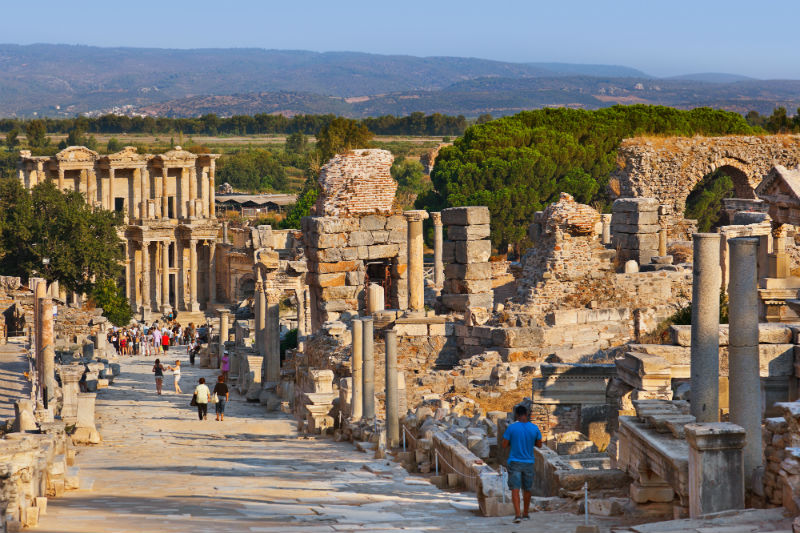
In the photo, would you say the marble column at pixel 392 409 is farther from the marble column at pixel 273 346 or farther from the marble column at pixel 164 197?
the marble column at pixel 164 197

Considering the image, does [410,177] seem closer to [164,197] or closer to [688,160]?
[164,197]

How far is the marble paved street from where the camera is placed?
9.95 meters

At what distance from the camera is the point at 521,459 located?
34.5 ft

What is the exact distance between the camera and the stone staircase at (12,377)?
2667cm

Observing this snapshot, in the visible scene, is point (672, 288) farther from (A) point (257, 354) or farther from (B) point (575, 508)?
(B) point (575, 508)

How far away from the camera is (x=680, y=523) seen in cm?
870

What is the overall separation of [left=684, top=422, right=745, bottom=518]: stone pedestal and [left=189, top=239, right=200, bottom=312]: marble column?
67042 mm

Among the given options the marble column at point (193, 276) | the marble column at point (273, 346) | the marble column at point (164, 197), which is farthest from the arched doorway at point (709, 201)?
the marble column at point (164, 197)

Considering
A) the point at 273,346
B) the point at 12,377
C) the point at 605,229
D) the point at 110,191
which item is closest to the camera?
the point at 273,346

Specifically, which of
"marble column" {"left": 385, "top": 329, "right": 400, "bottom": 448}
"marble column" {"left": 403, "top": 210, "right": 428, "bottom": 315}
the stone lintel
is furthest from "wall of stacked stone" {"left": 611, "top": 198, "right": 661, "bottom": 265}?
the stone lintel

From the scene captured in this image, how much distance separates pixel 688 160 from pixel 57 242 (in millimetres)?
31420

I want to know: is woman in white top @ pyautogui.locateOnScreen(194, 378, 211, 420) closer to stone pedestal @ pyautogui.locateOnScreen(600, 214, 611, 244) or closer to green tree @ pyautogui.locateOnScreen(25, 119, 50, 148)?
stone pedestal @ pyautogui.locateOnScreen(600, 214, 611, 244)

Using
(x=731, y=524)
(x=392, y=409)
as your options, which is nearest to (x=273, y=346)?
(x=392, y=409)

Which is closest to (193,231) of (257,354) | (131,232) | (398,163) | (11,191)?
(131,232)
